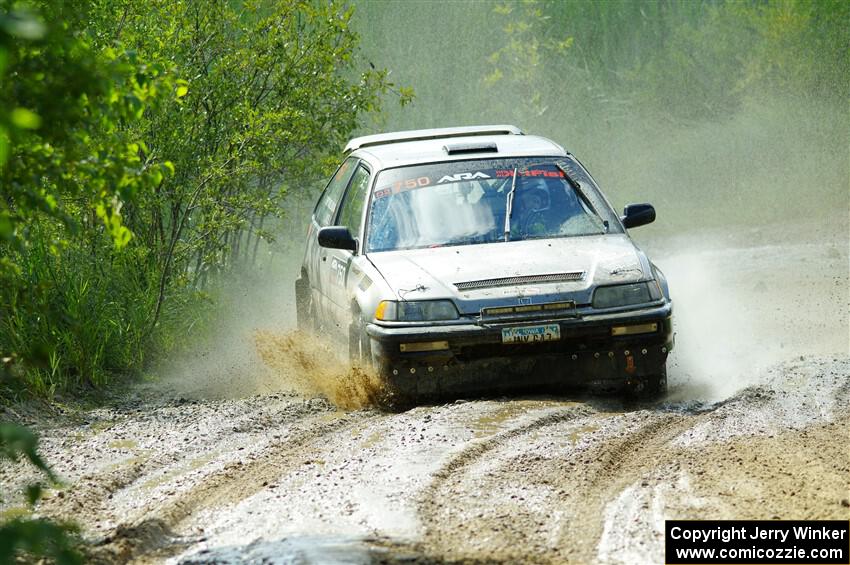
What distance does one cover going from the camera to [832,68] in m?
29.2

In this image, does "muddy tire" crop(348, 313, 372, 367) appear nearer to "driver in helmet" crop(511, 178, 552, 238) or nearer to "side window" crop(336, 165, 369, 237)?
"side window" crop(336, 165, 369, 237)

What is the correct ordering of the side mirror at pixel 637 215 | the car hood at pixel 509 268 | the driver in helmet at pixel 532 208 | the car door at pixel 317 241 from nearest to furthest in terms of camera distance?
the car hood at pixel 509 268
the driver in helmet at pixel 532 208
the side mirror at pixel 637 215
the car door at pixel 317 241

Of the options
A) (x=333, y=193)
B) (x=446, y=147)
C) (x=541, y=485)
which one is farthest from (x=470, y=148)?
(x=541, y=485)

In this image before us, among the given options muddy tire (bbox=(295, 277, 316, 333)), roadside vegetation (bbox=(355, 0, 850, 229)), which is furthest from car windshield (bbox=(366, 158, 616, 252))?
roadside vegetation (bbox=(355, 0, 850, 229))

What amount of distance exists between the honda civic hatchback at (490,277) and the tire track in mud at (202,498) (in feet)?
2.43

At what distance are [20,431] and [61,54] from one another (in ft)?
5.89

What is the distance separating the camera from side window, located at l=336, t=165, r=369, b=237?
9.52 meters

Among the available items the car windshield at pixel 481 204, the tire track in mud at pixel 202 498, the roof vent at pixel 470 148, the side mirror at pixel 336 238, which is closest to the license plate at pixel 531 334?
the tire track in mud at pixel 202 498

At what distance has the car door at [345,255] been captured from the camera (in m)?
9.09

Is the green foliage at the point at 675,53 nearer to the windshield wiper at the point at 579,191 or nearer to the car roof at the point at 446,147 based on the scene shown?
the car roof at the point at 446,147

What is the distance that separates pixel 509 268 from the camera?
324 inches

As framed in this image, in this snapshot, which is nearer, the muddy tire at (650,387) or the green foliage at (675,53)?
the muddy tire at (650,387)

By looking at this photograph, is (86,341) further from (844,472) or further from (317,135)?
(844,472)

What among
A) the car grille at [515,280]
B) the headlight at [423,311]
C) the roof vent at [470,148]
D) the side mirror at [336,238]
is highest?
the roof vent at [470,148]
